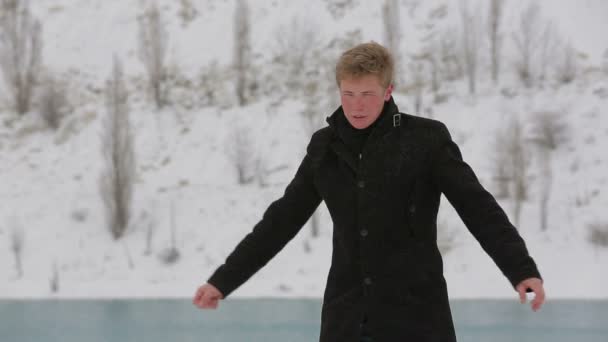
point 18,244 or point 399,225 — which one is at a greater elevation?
point 399,225

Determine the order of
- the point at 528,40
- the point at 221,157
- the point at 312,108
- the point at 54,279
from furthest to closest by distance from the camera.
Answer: the point at 528,40
the point at 312,108
the point at 221,157
the point at 54,279

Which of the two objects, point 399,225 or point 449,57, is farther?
point 449,57

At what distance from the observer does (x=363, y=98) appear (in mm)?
1940

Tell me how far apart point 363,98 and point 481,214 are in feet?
1.30

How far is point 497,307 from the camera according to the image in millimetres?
9531

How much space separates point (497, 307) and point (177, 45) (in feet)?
39.4

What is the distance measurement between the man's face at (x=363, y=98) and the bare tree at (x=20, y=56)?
55.0 feet

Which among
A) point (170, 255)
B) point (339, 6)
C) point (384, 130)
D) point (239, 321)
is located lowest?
point (239, 321)

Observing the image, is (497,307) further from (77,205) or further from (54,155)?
(54,155)

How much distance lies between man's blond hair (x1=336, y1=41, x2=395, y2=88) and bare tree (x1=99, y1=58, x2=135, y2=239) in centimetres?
1229

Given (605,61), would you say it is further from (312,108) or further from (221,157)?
(221,157)

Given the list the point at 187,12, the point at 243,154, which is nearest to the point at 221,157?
the point at 243,154

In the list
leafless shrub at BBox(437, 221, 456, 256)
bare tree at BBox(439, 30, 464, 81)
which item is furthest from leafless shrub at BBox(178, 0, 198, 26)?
leafless shrub at BBox(437, 221, 456, 256)

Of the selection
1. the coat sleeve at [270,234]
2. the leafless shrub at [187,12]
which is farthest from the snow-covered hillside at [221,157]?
the coat sleeve at [270,234]
